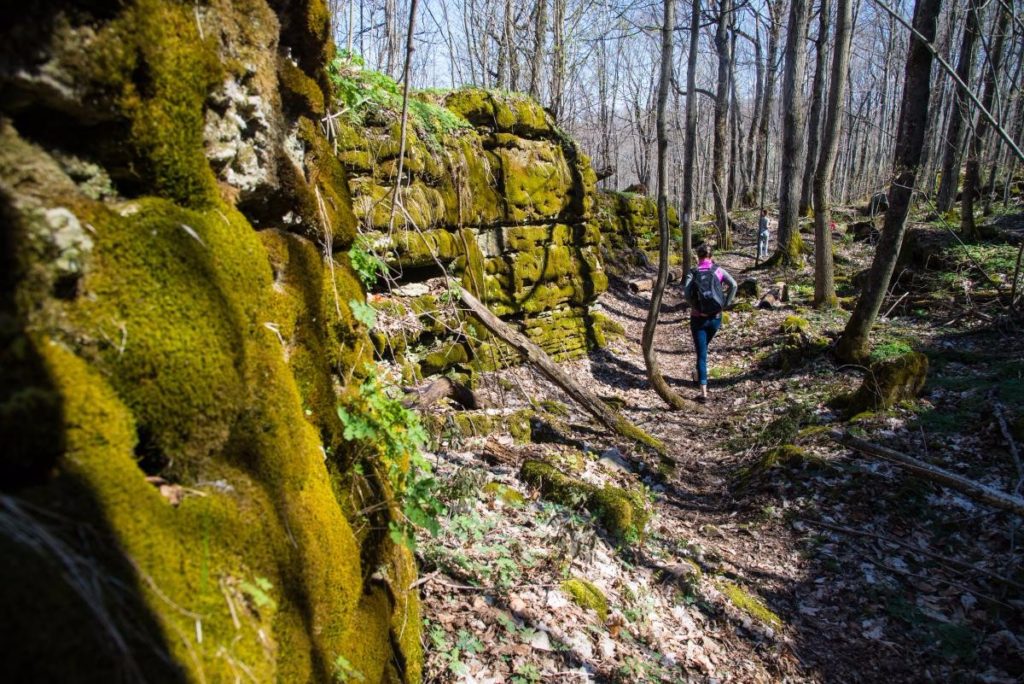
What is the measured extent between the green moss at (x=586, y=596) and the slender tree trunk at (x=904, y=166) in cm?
598

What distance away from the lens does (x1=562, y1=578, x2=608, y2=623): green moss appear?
3.40m

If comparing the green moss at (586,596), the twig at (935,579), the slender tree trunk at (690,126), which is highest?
the slender tree trunk at (690,126)

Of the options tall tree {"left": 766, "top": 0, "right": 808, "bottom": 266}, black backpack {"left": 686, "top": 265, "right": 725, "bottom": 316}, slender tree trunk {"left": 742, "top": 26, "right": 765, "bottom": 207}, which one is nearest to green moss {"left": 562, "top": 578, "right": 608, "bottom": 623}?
black backpack {"left": 686, "top": 265, "right": 725, "bottom": 316}

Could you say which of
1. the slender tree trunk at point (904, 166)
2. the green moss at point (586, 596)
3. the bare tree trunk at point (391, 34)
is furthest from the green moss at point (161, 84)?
the bare tree trunk at point (391, 34)

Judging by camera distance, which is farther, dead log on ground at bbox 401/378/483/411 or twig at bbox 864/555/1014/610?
dead log on ground at bbox 401/378/483/411

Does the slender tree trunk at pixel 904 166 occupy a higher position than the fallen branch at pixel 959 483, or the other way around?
the slender tree trunk at pixel 904 166

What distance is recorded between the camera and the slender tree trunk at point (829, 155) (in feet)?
31.0

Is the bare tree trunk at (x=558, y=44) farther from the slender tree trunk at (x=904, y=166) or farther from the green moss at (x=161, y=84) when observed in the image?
the green moss at (x=161, y=84)

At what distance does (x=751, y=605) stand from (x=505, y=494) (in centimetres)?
203

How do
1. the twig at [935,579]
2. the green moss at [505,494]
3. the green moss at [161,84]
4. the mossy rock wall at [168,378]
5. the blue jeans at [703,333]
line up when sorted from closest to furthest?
the mossy rock wall at [168,378] → the green moss at [161,84] → the twig at [935,579] → the green moss at [505,494] → the blue jeans at [703,333]

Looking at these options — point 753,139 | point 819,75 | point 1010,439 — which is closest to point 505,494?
point 1010,439

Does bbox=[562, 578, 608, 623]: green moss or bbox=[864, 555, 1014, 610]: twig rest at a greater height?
bbox=[562, 578, 608, 623]: green moss

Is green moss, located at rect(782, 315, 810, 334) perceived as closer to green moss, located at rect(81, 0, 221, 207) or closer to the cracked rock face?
the cracked rock face

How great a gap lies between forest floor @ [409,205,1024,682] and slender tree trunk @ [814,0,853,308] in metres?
2.97
